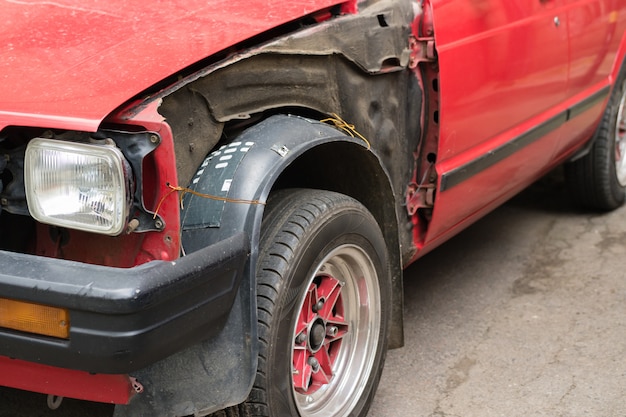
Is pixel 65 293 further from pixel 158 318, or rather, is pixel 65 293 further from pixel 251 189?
pixel 251 189


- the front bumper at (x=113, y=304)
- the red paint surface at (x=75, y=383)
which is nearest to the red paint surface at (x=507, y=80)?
the front bumper at (x=113, y=304)

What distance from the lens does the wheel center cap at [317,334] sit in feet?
8.90

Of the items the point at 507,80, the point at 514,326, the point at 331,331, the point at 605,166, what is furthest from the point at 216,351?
→ the point at 605,166

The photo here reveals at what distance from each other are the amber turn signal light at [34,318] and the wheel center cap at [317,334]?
3.00ft

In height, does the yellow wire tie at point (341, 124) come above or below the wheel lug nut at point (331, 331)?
above

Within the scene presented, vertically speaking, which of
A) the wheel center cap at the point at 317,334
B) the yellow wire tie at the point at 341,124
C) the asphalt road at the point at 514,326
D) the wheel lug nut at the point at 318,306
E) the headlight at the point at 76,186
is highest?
the headlight at the point at 76,186

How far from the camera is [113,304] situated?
190cm

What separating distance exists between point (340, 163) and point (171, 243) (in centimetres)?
89

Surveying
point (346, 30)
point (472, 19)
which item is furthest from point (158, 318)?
point (472, 19)

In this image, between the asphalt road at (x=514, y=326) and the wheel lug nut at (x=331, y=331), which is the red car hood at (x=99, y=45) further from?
the asphalt road at (x=514, y=326)

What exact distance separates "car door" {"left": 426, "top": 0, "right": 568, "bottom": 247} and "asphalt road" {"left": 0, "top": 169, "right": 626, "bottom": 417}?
0.47 meters

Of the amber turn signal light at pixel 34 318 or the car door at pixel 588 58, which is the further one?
the car door at pixel 588 58

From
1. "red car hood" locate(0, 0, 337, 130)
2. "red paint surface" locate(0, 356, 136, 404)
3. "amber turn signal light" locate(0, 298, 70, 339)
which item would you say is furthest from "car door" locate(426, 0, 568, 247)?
"amber turn signal light" locate(0, 298, 70, 339)

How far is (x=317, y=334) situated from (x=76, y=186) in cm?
95
